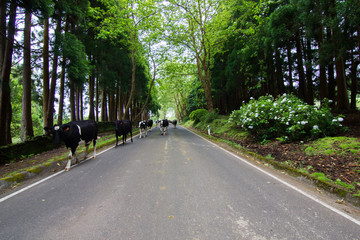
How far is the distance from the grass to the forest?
1712 mm

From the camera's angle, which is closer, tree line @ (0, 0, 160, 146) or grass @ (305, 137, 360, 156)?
grass @ (305, 137, 360, 156)

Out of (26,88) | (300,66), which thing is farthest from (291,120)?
(26,88)

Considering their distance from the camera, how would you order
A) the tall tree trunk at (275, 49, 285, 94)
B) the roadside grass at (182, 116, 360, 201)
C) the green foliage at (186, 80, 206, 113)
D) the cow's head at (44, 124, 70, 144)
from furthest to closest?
the green foliage at (186, 80, 206, 113) → the tall tree trunk at (275, 49, 285, 94) → the cow's head at (44, 124, 70, 144) → the roadside grass at (182, 116, 360, 201)

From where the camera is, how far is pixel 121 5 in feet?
52.4

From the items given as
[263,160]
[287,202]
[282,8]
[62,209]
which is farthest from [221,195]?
[282,8]

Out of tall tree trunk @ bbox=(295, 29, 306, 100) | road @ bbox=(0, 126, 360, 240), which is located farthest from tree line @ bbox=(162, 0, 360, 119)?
road @ bbox=(0, 126, 360, 240)

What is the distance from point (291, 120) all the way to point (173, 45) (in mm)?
15062

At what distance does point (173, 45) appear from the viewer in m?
18.6

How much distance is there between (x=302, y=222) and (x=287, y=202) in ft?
2.07

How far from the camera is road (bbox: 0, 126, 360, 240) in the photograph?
7.34 ft

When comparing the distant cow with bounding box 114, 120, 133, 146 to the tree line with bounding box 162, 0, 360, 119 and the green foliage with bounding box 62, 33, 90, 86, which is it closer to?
the green foliage with bounding box 62, 33, 90, 86

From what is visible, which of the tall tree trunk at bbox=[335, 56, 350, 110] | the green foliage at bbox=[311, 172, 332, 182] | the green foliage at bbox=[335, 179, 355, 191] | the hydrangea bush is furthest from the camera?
the tall tree trunk at bbox=[335, 56, 350, 110]

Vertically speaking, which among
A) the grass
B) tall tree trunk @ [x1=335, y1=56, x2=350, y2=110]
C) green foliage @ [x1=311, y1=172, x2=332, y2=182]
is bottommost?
green foliage @ [x1=311, y1=172, x2=332, y2=182]

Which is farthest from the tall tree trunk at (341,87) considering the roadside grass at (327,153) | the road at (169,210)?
the road at (169,210)
